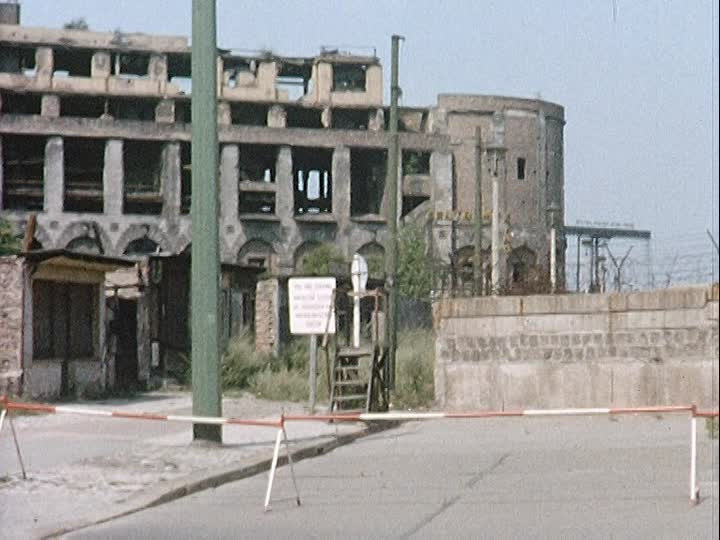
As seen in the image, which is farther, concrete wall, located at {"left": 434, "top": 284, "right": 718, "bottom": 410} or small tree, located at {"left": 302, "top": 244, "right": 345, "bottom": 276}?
small tree, located at {"left": 302, "top": 244, "right": 345, "bottom": 276}

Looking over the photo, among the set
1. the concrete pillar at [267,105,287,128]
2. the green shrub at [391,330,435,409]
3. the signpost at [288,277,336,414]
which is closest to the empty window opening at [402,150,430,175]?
the concrete pillar at [267,105,287,128]

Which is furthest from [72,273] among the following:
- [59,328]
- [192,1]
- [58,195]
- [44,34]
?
[44,34]

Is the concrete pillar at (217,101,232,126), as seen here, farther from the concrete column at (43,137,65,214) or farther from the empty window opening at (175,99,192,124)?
the concrete column at (43,137,65,214)

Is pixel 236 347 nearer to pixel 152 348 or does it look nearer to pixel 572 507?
pixel 152 348

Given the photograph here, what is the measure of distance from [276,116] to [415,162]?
809cm

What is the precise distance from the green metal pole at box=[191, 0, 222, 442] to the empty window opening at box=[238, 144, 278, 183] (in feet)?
209

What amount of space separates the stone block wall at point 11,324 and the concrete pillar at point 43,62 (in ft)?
191

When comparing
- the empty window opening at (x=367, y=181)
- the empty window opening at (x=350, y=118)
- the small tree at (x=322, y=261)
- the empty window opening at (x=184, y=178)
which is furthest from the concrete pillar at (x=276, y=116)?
the small tree at (x=322, y=261)

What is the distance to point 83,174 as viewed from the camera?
78.9 meters

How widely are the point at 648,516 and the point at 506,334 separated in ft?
42.7

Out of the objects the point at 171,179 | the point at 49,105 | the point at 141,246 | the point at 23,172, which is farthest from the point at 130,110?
the point at 141,246

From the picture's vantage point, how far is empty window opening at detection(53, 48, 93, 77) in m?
83.8

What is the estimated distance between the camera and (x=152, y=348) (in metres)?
32.2

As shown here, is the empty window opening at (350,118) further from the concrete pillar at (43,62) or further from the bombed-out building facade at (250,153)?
the concrete pillar at (43,62)
